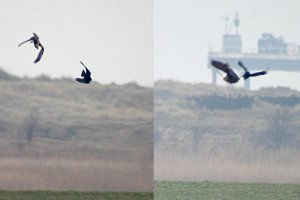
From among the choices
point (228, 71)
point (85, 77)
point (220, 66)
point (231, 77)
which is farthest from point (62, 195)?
point (220, 66)

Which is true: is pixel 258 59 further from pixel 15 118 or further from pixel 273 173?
pixel 15 118

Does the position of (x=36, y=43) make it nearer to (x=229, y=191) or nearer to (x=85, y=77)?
(x=85, y=77)

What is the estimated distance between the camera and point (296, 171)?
1233 cm

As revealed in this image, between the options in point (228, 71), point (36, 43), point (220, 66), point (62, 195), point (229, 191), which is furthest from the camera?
point (62, 195)

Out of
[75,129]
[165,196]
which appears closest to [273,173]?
[165,196]

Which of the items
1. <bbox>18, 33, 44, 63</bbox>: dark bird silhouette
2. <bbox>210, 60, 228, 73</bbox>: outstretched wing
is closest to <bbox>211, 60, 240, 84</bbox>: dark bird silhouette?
<bbox>210, 60, 228, 73</bbox>: outstretched wing

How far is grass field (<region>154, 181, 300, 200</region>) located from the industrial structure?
1276mm

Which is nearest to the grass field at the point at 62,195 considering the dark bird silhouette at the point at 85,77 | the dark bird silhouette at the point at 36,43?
the dark bird silhouette at the point at 85,77

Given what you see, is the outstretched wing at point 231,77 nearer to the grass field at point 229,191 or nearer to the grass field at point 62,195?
the grass field at point 229,191

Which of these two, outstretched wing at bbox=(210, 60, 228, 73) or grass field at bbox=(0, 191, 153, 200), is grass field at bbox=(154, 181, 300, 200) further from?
outstretched wing at bbox=(210, 60, 228, 73)

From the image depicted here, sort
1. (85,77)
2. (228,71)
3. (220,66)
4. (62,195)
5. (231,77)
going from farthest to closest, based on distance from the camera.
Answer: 1. (62,195)
2. (85,77)
3. (231,77)
4. (228,71)
5. (220,66)

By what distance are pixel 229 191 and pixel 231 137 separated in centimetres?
58

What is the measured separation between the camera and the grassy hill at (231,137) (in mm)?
12312

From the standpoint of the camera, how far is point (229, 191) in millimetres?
12398
